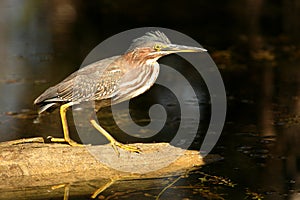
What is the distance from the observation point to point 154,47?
5.98 m

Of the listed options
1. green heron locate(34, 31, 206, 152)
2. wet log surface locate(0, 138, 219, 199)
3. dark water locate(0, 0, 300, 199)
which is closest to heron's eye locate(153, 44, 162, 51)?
green heron locate(34, 31, 206, 152)

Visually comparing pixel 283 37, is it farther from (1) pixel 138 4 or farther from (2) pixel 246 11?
(1) pixel 138 4

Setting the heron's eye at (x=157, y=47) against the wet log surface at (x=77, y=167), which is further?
the heron's eye at (x=157, y=47)

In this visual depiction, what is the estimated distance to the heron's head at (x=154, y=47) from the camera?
5.95m

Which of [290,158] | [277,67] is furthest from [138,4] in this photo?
[290,158]

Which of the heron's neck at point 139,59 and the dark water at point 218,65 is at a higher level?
the heron's neck at point 139,59

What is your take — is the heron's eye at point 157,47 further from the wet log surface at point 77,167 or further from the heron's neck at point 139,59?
the wet log surface at point 77,167

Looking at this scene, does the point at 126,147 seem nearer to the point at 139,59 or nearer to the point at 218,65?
A: the point at 139,59

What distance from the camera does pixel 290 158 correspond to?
Result: 654 cm

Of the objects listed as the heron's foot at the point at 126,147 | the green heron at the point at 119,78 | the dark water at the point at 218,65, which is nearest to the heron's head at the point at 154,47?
the green heron at the point at 119,78

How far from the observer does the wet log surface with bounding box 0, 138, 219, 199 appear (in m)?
5.72

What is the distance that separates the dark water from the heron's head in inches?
38.9

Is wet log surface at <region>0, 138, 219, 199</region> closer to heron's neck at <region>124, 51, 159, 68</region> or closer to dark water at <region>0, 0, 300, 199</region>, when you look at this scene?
dark water at <region>0, 0, 300, 199</region>

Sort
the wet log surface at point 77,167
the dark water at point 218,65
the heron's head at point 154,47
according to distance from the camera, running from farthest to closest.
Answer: the dark water at point 218,65 → the heron's head at point 154,47 → the wet log surface at point 77,167
